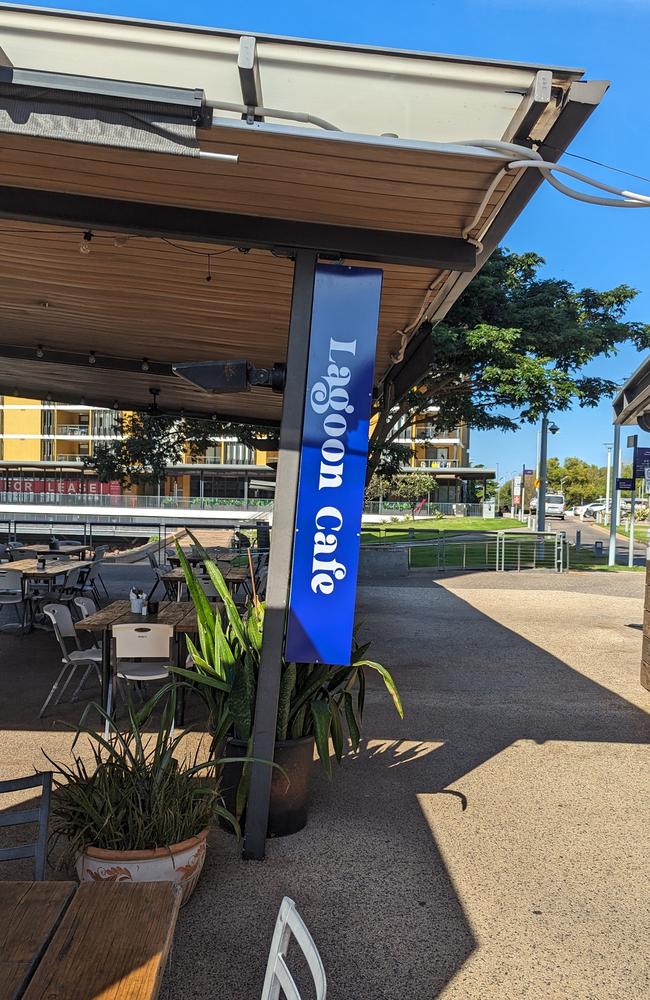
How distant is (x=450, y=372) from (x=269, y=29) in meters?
11.0

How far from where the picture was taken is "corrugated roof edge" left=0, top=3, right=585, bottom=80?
7.91 feet

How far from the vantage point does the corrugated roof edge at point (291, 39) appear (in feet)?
7.91

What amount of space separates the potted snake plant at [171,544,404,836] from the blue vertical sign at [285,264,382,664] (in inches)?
12.9

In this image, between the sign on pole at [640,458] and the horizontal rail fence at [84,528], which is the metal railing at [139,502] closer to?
the horizontal rail fence at [84,528]

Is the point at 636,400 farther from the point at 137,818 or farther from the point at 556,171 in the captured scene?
the point at 137,818

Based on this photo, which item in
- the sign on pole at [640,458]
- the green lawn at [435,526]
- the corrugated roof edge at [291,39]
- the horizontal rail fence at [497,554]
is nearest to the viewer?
the corrugated roof edge at [291,39]

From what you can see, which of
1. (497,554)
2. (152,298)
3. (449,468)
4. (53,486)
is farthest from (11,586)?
(449,468)

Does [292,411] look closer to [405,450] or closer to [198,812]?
[198,812]

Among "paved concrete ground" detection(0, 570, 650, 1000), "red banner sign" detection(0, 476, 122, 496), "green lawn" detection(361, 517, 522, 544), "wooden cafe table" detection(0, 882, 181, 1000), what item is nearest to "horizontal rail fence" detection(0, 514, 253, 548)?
"green lawn" detection(361, 517, 522, 544)

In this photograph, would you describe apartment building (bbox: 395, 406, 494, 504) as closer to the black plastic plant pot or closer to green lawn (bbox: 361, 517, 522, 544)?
green lawn (bbox: 361, 517, 522, 544)

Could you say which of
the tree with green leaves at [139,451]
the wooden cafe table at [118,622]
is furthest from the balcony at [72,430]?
the wooden cafe table at [118,622]

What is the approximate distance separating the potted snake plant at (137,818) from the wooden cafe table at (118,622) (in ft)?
6.84

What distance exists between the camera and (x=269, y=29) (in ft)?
8.29

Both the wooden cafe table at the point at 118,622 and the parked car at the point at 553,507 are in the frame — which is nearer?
the wooden cafe table at the point at 118,622
